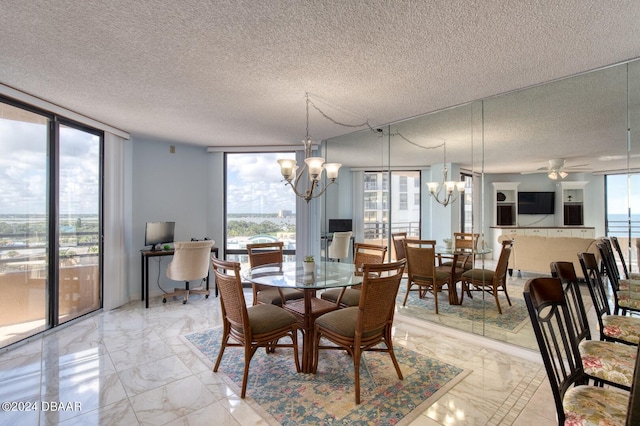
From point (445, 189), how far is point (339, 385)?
2704mm

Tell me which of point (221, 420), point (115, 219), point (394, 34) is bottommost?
point (221, 420)

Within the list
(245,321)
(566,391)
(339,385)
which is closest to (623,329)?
(566,391)

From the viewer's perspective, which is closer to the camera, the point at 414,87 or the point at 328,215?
the point at 414,87

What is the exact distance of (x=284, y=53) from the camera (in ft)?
6.91

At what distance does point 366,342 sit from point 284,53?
221 centimetres

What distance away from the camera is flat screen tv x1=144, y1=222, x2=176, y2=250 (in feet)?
14.3

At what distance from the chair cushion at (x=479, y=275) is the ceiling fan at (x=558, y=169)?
1199 mm

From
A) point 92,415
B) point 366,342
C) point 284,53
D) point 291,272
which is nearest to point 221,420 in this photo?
point 92,415

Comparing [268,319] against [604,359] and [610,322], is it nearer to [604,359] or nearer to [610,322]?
[604,359]

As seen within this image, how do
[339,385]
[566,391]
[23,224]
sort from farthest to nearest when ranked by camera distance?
[23,224], [339,385], [566,391]

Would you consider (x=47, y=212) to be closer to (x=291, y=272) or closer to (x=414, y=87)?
(x=291, y=272)

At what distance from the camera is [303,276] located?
112 inches

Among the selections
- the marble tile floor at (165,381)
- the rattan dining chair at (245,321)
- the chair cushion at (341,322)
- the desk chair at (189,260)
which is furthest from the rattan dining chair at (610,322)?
the desk chair at (189,260)

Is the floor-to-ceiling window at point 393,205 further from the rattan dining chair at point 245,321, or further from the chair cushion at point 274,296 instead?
the rattan dining chair at point 245,321
